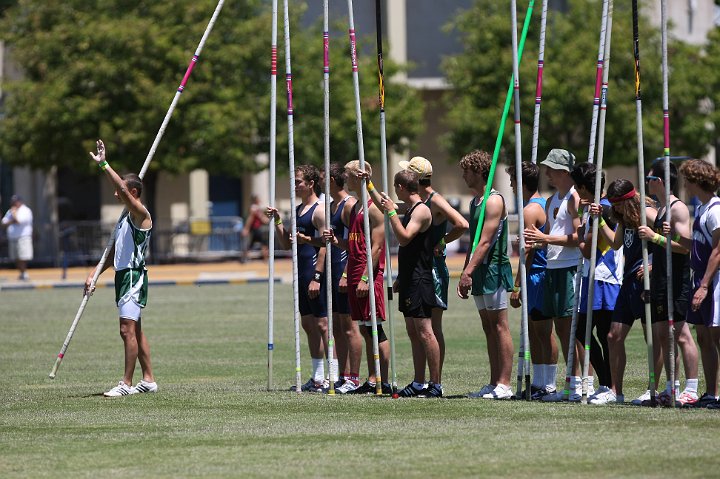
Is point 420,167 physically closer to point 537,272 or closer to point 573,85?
point 537,272

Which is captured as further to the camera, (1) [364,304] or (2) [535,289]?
(1) [364,304]

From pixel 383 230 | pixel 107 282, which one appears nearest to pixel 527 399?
pixel 383 230

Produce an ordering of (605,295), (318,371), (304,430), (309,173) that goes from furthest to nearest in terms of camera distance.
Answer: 1. (318,371)
2. (309,173)
3. (605,295)
4. (304,430)

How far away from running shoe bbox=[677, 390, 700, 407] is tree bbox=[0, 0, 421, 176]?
99.7 ft

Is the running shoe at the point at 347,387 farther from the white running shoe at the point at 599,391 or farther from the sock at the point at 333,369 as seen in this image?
the white running shoe at the point at 599,391

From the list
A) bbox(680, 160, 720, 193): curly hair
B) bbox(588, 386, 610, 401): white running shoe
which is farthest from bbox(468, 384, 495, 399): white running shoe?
bbox(680, 160, 720, 193): curly hair

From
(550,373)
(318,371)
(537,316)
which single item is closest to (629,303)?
(537,316)

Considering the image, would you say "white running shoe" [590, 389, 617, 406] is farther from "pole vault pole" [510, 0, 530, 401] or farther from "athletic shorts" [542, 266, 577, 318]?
"athletic shorts" [542, 266, 577, 318]

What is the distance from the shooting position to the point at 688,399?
453 inches

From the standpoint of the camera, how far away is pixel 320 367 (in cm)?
1357

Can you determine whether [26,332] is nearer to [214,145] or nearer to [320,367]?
[320,367]

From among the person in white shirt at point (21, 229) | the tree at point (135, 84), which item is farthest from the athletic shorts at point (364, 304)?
the tree at point (135, 84)

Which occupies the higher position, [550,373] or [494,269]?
[494,269]

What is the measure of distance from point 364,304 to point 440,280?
0.83 meters
